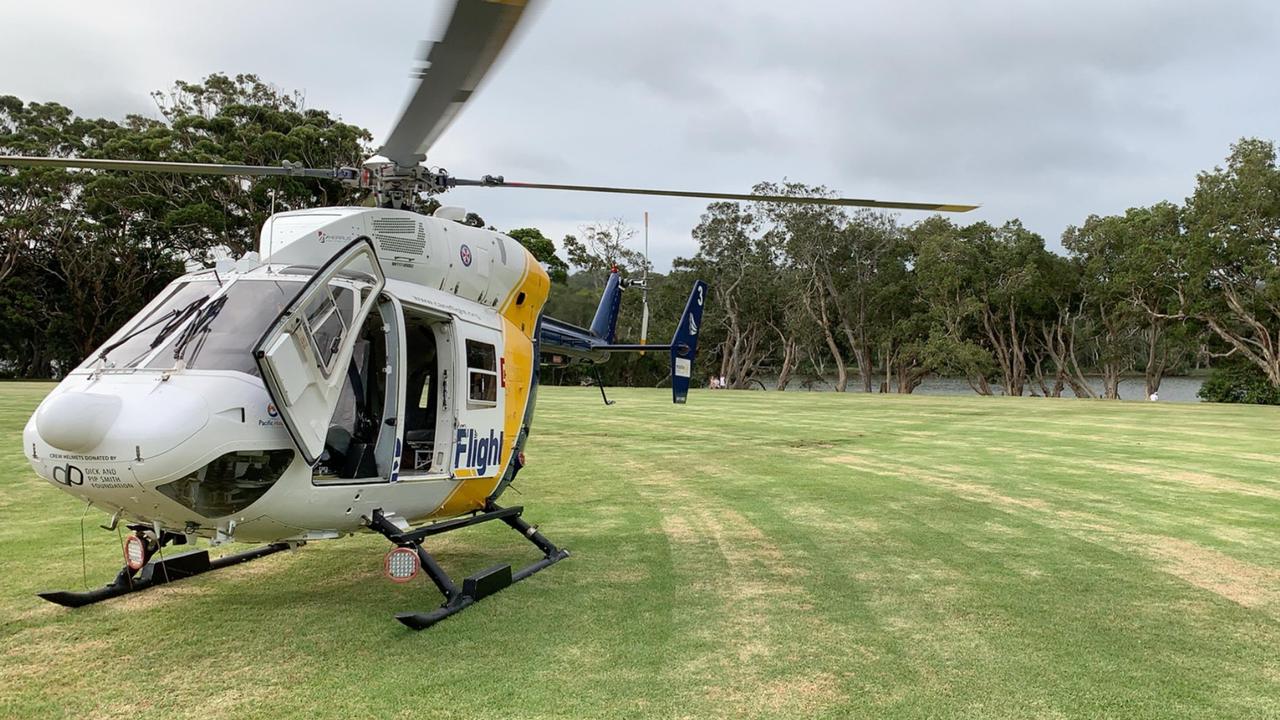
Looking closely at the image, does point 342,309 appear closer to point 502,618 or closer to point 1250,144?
point 502,618

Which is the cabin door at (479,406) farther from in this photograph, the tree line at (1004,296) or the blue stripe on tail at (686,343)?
the tree line at (1004,296)

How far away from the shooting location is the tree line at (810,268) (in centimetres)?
3522

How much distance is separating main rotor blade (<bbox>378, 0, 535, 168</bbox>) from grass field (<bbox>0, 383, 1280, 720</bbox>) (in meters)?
2.73

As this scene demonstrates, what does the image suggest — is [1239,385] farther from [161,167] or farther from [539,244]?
[161,167]

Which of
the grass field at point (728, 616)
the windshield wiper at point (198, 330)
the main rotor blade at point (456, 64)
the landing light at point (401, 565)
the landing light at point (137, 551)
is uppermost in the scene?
the main rotor blade at point (456, 64)

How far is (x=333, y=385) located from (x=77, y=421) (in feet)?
3.89

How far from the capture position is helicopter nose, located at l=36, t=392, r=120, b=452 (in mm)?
3793

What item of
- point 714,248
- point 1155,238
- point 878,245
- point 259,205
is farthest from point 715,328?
point 259,205

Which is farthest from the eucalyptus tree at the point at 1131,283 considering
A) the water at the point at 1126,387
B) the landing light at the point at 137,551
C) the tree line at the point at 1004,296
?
the landing light at the point at 137,551

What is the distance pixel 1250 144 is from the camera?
34.8 meters

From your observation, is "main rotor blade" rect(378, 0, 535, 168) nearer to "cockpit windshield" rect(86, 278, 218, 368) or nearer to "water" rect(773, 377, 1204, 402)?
"cockpit windshield" rect(86, 278, 218, 368)

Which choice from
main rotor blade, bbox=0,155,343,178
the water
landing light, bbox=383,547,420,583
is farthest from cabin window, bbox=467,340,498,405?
the water

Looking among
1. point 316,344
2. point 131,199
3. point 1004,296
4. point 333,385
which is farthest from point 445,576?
point 1004,296

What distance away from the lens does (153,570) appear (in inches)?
224
